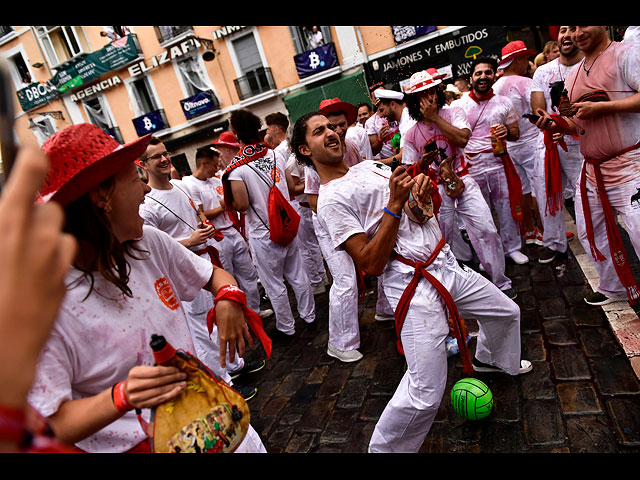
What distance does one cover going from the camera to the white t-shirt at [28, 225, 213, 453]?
1262 mm

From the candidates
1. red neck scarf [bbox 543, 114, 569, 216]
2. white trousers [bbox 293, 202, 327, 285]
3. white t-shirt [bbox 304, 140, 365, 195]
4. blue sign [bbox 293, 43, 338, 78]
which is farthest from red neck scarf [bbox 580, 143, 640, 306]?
blue sign [bbox 293, 43, 338, 78]

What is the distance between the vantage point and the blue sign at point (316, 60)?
18.1 meters

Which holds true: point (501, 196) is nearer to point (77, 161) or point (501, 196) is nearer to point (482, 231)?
point (482, 231)

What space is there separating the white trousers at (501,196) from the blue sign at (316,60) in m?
15.4

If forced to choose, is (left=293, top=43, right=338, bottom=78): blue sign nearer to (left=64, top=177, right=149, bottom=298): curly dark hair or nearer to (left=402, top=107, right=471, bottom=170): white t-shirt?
(left=402, top=107, right=471, bottom=170): white t-shirt

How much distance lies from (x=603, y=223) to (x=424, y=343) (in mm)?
2198

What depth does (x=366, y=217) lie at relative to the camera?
2.51 metres

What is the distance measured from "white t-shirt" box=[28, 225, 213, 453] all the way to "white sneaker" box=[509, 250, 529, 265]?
14.2 feet

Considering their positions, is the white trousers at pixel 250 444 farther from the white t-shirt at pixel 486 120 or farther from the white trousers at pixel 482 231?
the white t-shirt at pixel 486 120

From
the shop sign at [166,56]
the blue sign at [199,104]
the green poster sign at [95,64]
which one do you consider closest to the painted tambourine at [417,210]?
the blue sign at [199,104]

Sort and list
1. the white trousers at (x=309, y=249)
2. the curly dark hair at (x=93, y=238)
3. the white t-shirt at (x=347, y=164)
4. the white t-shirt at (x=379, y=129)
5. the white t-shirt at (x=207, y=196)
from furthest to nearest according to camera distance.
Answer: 1. the white t-shirt at (x=379, y=129)
2. the white trousers at (x=309, y=249)
3. the white t-shirt at (x=207, y=196)
4. the white t-shirt at (x=347, y=164)
5. the curly dark hair at (x=93, y=238)

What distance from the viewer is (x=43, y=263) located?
518 mm
